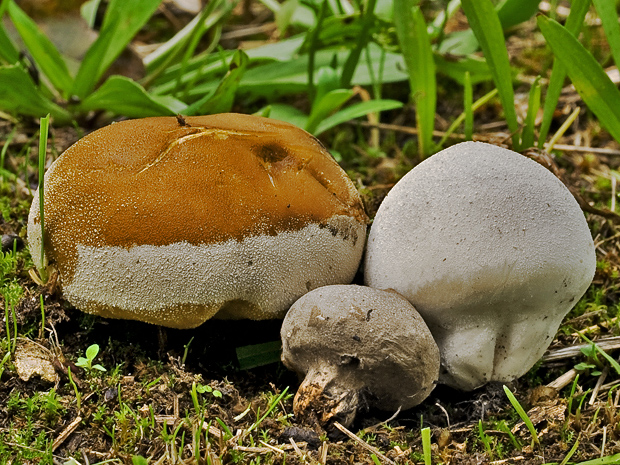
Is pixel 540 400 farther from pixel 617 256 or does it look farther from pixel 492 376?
pixel 617 256

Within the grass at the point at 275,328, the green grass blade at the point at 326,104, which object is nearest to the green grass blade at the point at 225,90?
the grass at the point at 275,328

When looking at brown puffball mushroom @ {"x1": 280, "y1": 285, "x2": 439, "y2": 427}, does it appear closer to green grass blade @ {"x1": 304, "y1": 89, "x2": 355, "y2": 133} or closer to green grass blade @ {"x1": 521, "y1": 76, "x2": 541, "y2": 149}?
green grass blade @ {"x1": 304, "y1": 89, "x2": 355, "y2": 133}

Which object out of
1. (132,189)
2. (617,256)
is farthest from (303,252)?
(617,256)

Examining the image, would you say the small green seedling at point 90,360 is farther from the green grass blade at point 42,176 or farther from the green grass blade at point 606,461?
the green grass blade at point 606,461

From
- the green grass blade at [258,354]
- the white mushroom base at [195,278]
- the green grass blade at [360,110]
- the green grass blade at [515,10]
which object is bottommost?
the green grass blade at [258,354]

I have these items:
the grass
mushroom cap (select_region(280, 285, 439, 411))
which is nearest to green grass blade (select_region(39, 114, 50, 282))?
the grass

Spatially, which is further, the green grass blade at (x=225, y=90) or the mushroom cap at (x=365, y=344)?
the green grass blade at (x=225, y=90)

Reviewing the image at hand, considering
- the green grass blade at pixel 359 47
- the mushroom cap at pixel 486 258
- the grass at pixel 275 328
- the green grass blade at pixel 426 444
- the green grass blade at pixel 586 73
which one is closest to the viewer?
the green grass blade at pixel 426 444

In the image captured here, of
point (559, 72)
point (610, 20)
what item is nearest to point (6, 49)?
point (559, 72)
